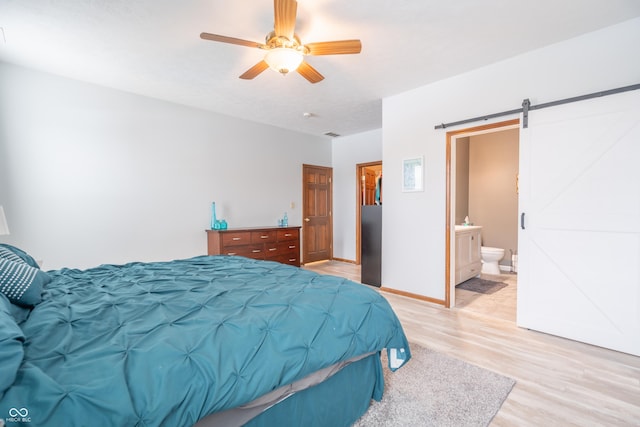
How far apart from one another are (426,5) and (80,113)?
381cm

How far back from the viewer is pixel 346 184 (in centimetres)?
630

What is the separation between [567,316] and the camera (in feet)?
8.67

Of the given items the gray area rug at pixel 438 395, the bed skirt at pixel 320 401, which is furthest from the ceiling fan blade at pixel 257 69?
the gray area rug at pixel 438 395

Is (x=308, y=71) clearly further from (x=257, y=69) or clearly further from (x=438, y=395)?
(x=438, y=395)

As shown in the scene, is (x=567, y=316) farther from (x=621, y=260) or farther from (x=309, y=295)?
(x=309, y=295)

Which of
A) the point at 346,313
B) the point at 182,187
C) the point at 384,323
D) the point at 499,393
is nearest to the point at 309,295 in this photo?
the point at 346,313

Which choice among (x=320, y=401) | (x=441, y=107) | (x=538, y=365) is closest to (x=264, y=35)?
(x=441, y=107)

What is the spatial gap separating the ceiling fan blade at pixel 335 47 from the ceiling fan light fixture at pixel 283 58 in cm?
11

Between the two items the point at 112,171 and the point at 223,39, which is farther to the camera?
the point at 112,171

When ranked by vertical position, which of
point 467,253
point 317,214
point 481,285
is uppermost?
point 317,214

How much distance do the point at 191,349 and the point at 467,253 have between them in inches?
170

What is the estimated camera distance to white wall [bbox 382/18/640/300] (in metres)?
2.47

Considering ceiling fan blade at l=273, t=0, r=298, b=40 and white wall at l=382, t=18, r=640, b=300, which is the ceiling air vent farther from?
ceiling fan blade at l=273, t=0, r=298, b=40

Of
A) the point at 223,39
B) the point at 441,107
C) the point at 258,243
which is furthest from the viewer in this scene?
the point at 258,243
